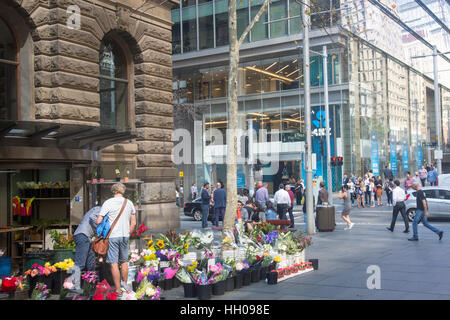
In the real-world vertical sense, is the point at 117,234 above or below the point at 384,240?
above

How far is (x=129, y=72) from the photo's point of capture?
1827 centimetres

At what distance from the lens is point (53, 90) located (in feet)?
49.1

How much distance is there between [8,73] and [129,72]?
4463 mm

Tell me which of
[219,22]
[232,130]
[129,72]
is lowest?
[232,130]

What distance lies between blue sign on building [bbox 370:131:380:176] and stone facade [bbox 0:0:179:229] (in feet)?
90.1

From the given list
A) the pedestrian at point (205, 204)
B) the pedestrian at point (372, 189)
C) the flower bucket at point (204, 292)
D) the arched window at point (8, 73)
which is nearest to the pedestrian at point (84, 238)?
the flower bucket at point (204, 292)

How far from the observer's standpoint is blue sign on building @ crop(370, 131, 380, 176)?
42906 millimetres

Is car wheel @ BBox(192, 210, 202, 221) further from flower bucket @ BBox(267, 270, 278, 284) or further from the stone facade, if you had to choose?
flower bucket @ BBox(267, 270, 278, 284)

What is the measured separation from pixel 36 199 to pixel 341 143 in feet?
97.5

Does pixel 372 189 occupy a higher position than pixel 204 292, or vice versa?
pixel 372 189

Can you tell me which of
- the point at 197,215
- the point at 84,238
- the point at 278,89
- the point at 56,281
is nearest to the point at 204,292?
the point at 84,238

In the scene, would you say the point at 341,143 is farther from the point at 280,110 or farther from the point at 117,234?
the point at 117,234

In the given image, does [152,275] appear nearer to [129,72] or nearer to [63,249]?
[63,249]
